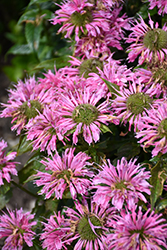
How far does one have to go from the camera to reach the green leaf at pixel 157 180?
615mm

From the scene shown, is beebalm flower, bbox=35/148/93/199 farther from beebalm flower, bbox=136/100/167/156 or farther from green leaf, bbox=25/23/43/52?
green leaf, bbox=25/23/43/52

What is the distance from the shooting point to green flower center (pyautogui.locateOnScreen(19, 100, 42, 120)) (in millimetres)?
827

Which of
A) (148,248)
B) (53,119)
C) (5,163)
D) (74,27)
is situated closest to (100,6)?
(74,27)

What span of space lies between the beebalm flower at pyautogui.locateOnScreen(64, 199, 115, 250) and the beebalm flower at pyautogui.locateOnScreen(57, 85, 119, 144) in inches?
6.6

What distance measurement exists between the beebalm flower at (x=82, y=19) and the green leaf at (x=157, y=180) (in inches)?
17.5

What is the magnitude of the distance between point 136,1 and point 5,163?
735mm

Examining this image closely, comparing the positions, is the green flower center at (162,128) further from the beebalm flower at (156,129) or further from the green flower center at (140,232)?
the green flower center at (140,232)

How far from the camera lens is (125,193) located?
2.05 feet

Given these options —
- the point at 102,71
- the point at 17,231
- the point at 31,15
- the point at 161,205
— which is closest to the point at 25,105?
the point at 102,71

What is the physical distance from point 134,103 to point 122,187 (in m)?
0.21

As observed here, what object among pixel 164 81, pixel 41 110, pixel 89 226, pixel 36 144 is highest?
pixel 164 81

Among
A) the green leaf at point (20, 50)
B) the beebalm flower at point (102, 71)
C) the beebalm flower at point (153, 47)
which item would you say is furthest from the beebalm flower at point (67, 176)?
the green leaf at point (20, 50)

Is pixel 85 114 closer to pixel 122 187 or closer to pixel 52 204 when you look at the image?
pixel 122 187

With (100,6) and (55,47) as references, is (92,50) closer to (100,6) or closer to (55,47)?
(100,6)
